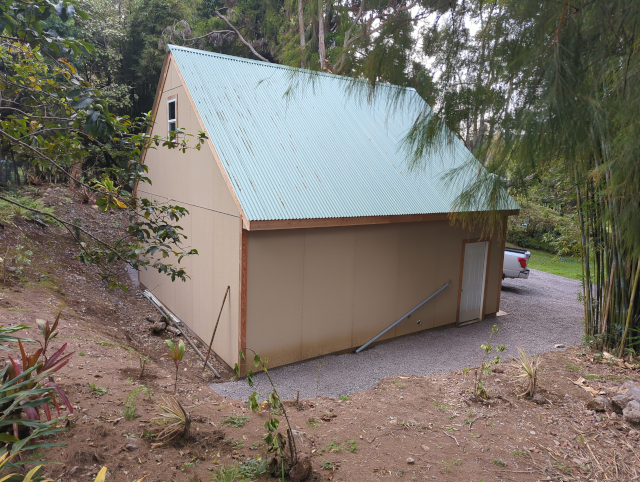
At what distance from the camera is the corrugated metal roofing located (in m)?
6.57

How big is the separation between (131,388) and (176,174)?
5422 mm

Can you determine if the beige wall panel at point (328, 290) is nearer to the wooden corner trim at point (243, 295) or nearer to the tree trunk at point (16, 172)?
the wooden corner trim at point (243, 295)

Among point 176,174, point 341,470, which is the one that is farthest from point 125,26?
point 341,470

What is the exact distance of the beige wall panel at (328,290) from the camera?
22.5 feet

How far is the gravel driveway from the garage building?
0.31m

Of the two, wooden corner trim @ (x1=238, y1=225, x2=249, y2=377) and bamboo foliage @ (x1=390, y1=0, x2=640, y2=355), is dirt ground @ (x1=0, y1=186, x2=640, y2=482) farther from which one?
bamboo foliage @ (x1=390, y1=0, x2=640, y2=355)

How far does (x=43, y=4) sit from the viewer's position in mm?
3002

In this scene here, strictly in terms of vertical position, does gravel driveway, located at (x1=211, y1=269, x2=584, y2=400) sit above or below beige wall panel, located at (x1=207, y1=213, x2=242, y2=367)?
below

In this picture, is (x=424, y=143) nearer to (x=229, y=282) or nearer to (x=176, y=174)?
(x=229, y=282)

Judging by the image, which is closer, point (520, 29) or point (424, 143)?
point (520, 29)

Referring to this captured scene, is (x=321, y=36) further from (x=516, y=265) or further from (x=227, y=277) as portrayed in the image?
(x=516, y=265)

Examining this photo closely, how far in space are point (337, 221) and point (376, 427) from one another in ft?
11.3

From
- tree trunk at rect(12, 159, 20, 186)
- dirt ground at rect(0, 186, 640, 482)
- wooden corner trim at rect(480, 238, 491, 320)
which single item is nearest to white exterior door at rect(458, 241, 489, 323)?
wooden corner trim at rect(480, 238, 491, 320)

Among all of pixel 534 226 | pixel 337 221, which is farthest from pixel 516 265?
pixel 337 221
